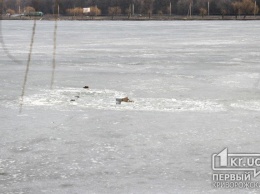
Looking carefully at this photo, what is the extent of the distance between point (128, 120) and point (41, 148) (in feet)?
5.00

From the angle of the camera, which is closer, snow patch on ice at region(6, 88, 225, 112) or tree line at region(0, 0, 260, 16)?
snow patch on ice at region(6, 88, 225, 112)

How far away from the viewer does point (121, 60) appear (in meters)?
13.3

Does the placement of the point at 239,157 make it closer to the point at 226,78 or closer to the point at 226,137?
the point at 226,137

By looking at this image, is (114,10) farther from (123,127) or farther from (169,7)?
(123,127)
